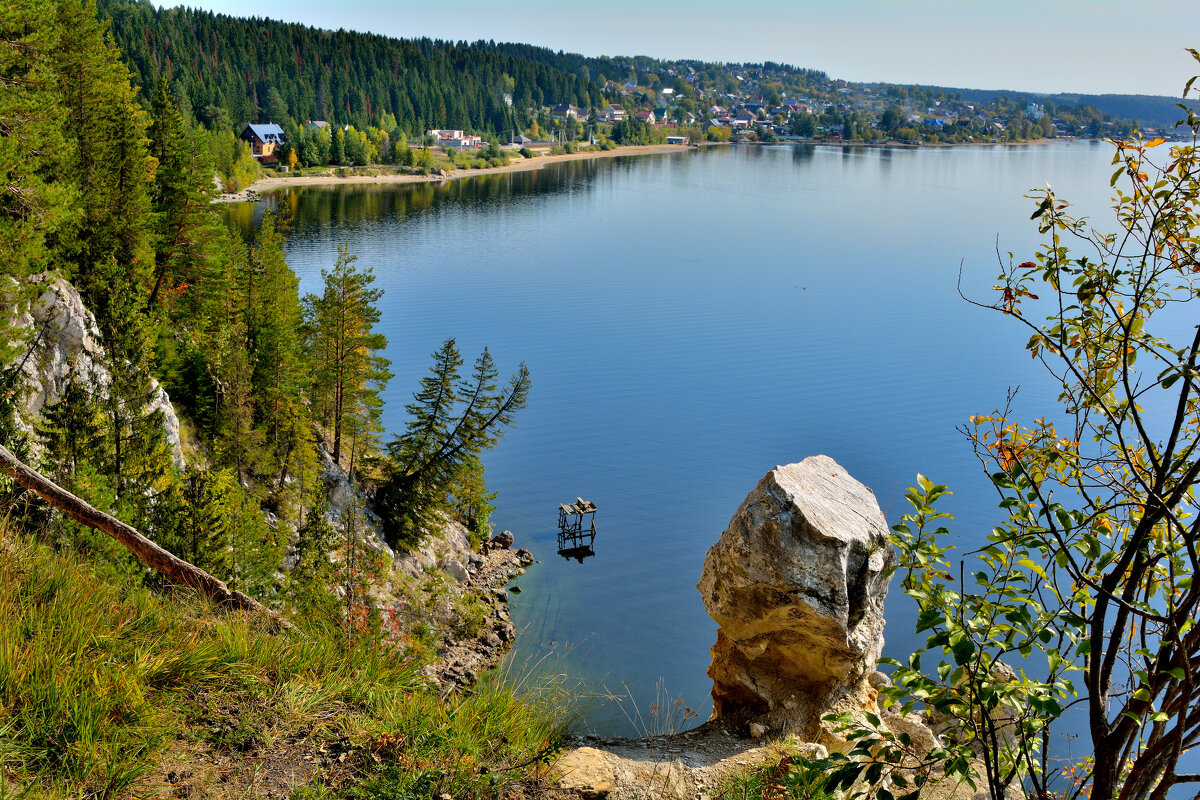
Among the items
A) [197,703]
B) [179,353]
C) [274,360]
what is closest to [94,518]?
[197,703]

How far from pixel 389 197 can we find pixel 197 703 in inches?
4594

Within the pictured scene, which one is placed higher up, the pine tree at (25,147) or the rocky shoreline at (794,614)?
the pine tree at (25,147)

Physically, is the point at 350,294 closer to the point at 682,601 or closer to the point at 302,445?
the point at 302,445

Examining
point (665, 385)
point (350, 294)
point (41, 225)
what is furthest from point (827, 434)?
point (41, 225)

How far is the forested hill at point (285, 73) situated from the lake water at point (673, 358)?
4256 cm

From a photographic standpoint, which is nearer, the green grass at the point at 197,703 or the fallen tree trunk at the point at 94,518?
the green grass at the point at 197,703

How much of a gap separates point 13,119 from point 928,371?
46.8 m

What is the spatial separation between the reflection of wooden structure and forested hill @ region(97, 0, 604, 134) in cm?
11690

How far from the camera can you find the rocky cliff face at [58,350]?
70.2ft

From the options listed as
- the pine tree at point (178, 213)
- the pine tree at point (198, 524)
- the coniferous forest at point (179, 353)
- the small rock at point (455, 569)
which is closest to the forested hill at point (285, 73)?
the pine tree at point (178, 213)

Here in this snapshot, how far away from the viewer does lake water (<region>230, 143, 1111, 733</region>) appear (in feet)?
107

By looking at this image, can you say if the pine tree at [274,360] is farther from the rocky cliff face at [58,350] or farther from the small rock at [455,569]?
the small rock at [455,569]

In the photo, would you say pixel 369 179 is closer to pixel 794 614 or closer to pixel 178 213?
pixel 178 213

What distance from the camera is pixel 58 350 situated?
22.9 m
